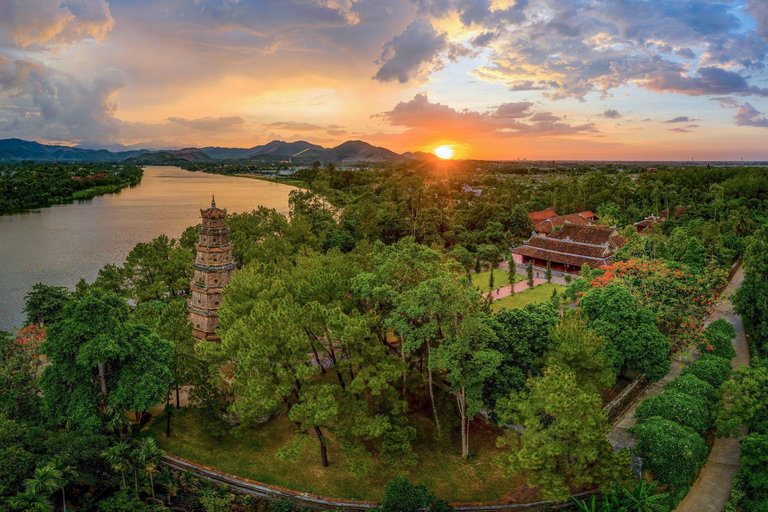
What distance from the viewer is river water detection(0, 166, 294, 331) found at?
36.1 metres

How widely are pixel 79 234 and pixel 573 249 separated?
55267mm

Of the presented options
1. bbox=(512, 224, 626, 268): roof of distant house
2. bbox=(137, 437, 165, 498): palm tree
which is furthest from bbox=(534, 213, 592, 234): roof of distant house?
bbox=(137, 437, 165, 498): palm tree

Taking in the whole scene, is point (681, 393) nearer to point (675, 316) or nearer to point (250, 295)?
point (675, 316)

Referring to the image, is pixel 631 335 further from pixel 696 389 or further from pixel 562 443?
pixel 562 443

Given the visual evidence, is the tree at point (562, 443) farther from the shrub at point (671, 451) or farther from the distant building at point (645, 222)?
the distant building at point (645, 222)

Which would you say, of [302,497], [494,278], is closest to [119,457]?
[302,497]

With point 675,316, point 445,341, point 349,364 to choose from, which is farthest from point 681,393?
point 349,364

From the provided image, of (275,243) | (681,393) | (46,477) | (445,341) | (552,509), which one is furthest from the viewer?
(275,243)

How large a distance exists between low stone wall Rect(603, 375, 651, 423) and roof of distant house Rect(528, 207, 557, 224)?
37.2 m

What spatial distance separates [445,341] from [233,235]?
74.5 ft

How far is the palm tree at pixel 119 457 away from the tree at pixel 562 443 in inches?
451

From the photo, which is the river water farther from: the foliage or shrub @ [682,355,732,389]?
shrub @ [682,355,732,389]

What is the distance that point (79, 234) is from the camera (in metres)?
52.1

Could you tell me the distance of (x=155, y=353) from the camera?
15.0 metres
